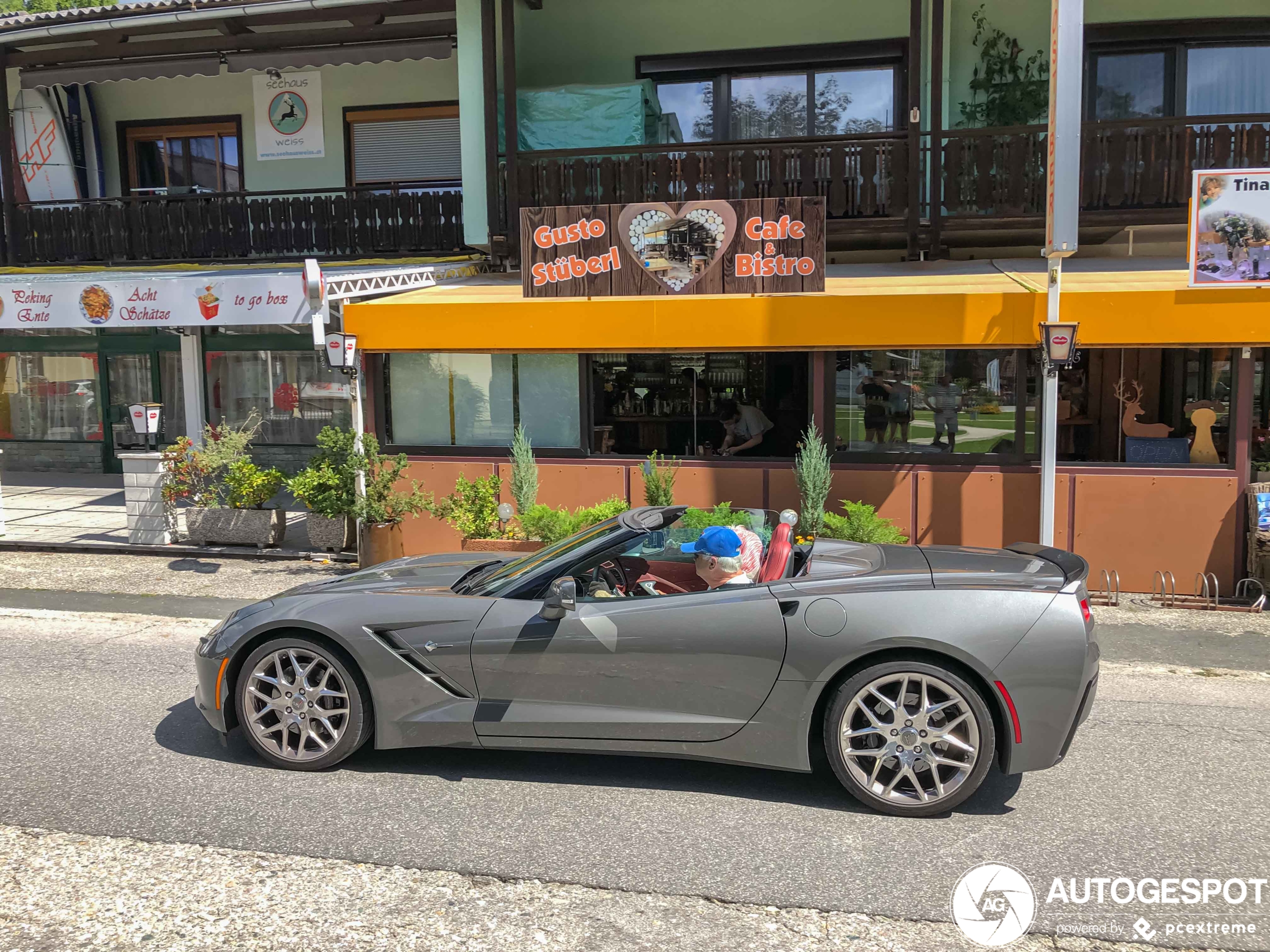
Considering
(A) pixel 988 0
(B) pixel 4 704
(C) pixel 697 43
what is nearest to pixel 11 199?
(C) pixel 697 43

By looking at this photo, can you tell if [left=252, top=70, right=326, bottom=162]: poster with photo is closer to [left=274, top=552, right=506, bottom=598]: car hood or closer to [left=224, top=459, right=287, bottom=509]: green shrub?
[left=224, top=459, right=287, bottom=509]: green shrub

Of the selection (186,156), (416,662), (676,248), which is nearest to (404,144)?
(186,156)

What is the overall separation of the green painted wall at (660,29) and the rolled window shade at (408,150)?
191 centimetres

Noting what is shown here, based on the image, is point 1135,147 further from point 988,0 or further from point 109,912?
point 109,912

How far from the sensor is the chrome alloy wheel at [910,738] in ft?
14.1

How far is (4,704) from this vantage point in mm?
6016

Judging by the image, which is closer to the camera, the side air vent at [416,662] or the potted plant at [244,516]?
the side air vent at [416,662]

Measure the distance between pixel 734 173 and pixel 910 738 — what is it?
9.06 metres

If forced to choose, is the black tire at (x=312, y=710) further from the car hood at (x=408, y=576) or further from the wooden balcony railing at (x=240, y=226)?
the wooden balcony railing at (x=240, y=226)

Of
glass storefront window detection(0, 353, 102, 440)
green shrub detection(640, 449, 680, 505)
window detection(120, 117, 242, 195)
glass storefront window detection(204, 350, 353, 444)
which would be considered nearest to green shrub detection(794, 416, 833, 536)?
green shrub detection(640, 449, 680, 505)

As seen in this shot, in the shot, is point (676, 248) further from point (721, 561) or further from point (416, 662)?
point (416, 662)

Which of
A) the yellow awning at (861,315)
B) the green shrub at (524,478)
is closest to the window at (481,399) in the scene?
the yellow awning at (861,315)

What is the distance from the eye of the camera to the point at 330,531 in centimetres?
1045

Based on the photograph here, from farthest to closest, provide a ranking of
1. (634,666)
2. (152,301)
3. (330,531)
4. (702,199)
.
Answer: (152,301)
(702,199)
(330,531)
(634,666)
